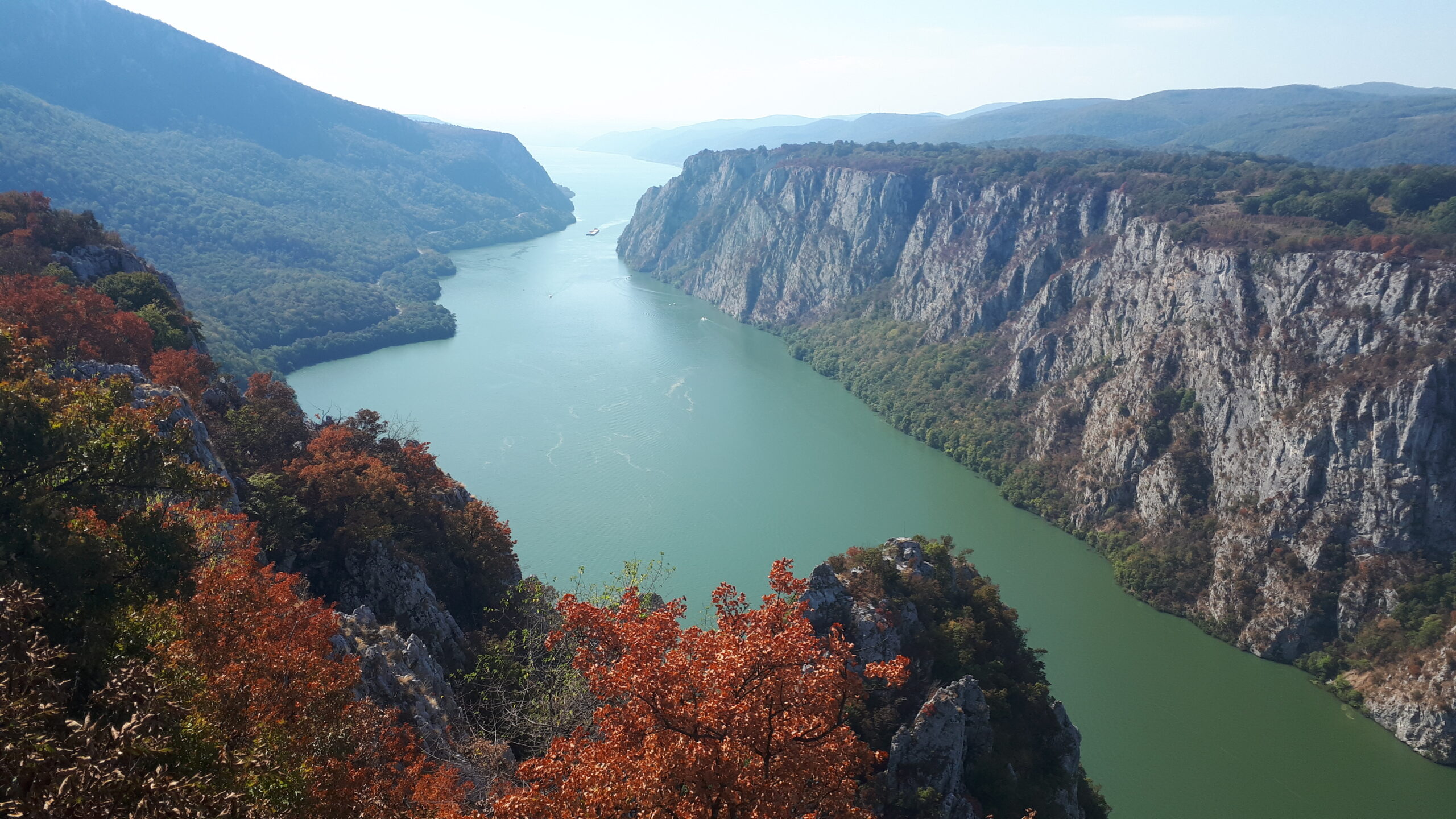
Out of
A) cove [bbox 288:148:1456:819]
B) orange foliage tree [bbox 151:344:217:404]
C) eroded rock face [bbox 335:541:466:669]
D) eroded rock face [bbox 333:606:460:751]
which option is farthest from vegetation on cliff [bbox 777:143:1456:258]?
orange foliage tree [bbox 151:344:217:404]

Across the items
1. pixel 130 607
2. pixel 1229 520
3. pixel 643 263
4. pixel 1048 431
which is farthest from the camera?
pixel 643 263

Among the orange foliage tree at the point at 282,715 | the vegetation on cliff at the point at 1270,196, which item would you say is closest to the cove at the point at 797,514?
the vegetation on cliff at the point at 1270,196

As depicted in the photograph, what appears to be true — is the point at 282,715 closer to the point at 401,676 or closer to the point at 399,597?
the point at 401,676

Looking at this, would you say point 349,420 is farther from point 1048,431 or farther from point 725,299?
point 725,299

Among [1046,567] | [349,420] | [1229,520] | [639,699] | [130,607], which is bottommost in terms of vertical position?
[1046,567]

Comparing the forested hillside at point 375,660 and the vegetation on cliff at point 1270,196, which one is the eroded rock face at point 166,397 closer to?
the forested hillside at point 375,660

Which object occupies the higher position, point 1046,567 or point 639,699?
point 639,699

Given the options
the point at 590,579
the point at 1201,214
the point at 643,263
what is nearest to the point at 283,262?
the point at 643,263
